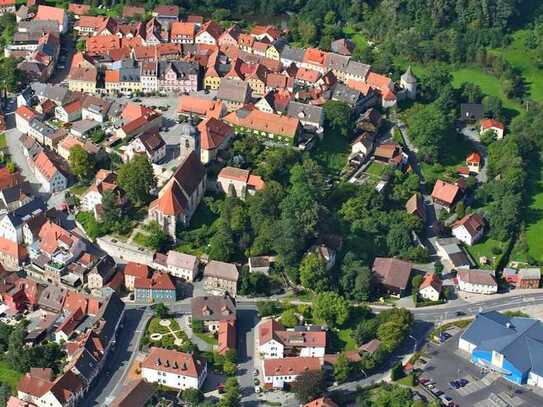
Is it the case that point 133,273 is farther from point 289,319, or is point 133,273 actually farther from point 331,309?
point 331,309

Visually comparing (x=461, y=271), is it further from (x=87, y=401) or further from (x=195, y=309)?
(x=87, y=401)

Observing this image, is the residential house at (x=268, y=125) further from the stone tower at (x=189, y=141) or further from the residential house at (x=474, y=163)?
the residential house at (x=474, y=163)

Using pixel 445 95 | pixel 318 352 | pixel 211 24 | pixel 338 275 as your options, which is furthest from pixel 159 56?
pixel 318 352

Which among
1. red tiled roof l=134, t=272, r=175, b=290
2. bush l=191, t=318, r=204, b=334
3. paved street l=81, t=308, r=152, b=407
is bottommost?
paved street l=81, t=308, r=152, b=407

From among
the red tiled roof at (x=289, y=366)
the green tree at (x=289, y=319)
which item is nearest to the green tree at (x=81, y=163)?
the green tree at (x=289, y=319)

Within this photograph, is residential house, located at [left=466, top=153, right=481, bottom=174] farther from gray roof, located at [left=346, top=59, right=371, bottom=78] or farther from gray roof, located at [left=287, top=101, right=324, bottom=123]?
gray roof, located at [left=346, top=59, right=371, bottom=78]

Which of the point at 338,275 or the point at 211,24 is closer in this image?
the point at 338,275

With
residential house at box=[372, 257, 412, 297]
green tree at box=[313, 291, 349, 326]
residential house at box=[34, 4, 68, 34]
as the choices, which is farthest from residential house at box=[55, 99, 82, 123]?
green tree at box=[313, 291, 349, 326]
